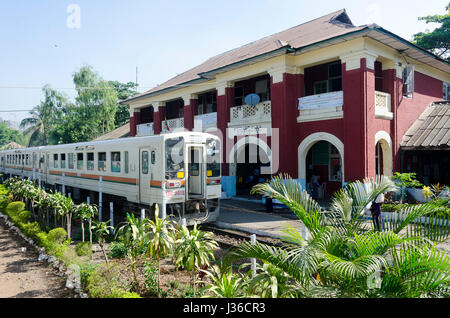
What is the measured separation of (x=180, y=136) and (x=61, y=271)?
495 centimetres

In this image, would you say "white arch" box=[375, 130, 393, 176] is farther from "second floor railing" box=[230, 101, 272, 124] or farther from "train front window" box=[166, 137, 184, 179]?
"train front window" box=[166, 137, 184, 179]

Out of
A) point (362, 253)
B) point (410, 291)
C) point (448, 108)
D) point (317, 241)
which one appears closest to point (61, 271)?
point (317, 241)

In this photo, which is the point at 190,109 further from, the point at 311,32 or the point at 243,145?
the point at 311,32

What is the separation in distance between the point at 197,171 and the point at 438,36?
71.8 ft

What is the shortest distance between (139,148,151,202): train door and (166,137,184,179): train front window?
0.86 meters

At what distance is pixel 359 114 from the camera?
1219 centimetres

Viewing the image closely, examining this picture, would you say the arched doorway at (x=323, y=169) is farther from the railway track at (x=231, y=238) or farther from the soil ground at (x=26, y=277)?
the soil ground at (x=26, y=277)

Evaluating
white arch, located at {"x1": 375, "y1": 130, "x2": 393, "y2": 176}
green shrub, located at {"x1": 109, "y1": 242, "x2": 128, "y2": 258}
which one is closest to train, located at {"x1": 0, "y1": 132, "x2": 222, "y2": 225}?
green shrub, located at {"x1": 109, "y1": 242, "x2": 128, "y2": 258}

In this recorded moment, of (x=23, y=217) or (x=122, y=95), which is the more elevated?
(x=122, y=95)

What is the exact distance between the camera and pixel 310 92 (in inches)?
627

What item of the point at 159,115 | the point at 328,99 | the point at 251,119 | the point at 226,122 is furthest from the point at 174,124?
the point at 328,99
